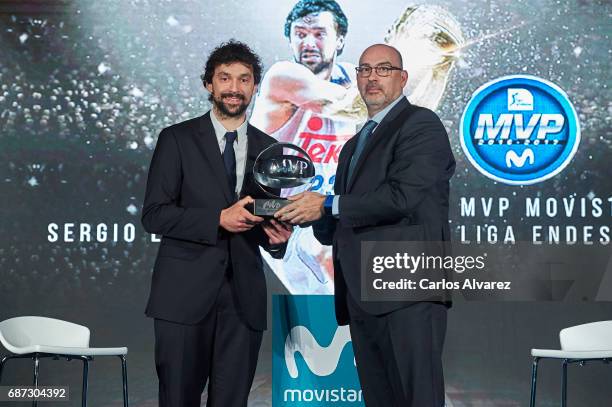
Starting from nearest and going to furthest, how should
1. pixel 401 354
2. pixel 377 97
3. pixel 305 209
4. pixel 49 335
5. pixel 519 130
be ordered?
1. pixel 401 354
2. pixel 305 209
3. pixel 377 97
4. pixel 49 335
5. pixel 519 130

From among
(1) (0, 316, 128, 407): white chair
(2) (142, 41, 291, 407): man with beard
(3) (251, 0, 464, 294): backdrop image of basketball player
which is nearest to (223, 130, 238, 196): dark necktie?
(2) (142, 41, 291, 407): man with beard

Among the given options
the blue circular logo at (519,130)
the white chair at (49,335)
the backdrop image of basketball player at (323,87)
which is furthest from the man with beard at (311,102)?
the white chair at (49,335)

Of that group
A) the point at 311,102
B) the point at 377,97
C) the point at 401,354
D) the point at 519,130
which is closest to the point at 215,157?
the point at 377,97

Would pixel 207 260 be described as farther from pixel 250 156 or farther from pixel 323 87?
pixel 323 87

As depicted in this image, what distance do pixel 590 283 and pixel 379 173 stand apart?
230 cm

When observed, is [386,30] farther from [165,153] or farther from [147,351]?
[147,351]

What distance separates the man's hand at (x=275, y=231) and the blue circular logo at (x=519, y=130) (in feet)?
6.40

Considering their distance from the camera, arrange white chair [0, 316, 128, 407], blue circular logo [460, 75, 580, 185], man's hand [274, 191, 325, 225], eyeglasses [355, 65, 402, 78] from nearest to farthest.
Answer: man's hand [274, 191, 325, 225] → eyeglasses [355, 65, 402, 78] → white chair [0, 316, 128, 407] → blue circular logo [460, 75, 580, 185]

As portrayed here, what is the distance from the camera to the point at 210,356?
3.35 metres

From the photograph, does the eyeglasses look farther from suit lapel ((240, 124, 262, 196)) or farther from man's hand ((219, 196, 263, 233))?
man's hand ((219, 196, 263, 233))

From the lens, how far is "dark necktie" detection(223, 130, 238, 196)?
3.48m

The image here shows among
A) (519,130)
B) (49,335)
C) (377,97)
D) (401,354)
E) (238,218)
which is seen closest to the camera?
(401,354)

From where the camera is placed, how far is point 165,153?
3.45 meters

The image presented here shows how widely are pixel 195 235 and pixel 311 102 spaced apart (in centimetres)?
198
